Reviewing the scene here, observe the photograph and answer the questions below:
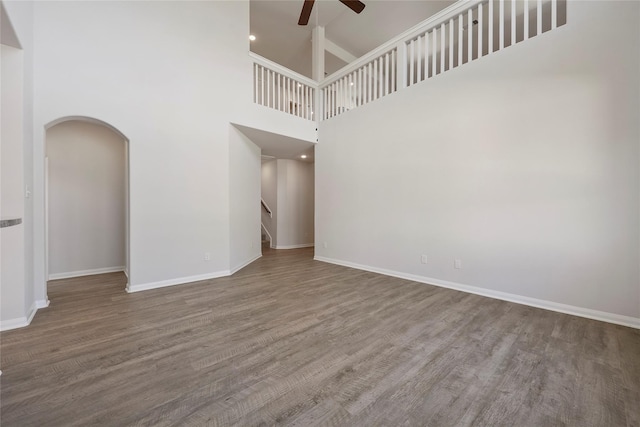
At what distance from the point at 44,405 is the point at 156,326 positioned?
0.93 metres

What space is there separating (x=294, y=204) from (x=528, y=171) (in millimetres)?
5265

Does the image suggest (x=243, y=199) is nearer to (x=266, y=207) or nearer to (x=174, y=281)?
(x=174, y=281)

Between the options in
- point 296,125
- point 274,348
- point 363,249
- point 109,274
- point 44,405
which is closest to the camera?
point 44,405

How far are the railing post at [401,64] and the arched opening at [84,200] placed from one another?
14.3 feet

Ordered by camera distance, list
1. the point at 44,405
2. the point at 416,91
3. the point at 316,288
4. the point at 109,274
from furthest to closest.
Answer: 1. the point at 109,274
2. the point at 416,91
3. the point at 316,288
4. the point at 44,405

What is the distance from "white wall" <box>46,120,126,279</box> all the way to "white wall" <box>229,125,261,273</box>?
1731 mm

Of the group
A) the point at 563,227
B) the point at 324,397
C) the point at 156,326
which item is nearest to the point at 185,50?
the point at 156,326

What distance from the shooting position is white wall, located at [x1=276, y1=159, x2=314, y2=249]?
6906 millimetres

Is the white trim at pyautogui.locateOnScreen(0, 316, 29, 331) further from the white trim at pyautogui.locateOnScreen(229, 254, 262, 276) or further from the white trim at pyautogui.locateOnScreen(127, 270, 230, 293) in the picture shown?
the white trim at pyautogui.locateOnScreen(229, 254, 262, 276)

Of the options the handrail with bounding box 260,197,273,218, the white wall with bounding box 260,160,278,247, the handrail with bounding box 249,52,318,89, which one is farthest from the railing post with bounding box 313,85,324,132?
the handrail with bounding box 260,197,273,218

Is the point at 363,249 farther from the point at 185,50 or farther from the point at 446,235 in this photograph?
the point at 185,50

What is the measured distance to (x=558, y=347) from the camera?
6.37 feet

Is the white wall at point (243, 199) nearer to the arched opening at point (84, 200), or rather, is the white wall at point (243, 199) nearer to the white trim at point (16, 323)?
the arched opening at point (84, 200)

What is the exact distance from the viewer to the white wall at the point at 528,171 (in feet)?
7.66
